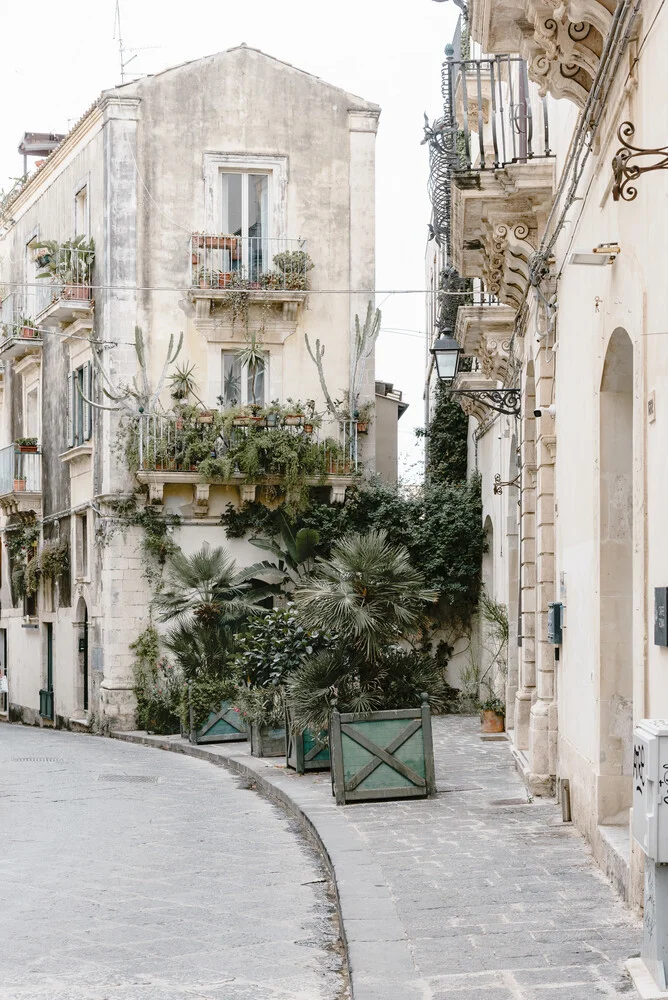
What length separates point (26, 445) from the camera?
2950 cm

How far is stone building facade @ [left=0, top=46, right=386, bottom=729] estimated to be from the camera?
2394 centimetres

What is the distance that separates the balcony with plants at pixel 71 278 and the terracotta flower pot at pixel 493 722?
1161 cm

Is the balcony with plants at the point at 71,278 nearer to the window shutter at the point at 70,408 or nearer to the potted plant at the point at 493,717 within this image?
the window shutter at the point at 70,408

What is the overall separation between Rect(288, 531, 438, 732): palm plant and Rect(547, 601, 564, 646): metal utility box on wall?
1.51 metres

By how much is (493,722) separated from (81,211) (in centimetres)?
1415

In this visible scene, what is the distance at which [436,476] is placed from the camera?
81.9 feet

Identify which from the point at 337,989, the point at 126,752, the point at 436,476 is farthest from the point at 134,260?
the point at 337,989

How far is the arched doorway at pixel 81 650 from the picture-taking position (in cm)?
2611

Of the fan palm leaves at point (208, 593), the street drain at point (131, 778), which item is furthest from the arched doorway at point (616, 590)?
the fan palm leaves at point (208, 593)

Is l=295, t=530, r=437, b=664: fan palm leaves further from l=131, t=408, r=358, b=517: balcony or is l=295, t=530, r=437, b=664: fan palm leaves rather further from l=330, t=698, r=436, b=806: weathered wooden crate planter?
l=131, t=408, r=358, b=517: balcony

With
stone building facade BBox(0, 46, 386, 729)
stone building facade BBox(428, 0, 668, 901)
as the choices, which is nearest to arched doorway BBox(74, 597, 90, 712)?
stone building facade BBox(0, 46, 386, 729)

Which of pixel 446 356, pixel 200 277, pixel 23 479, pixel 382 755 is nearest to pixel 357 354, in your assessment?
pixel 200 277

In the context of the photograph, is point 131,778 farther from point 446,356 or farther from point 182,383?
point 182,383

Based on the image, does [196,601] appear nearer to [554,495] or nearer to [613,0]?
[554,495]
